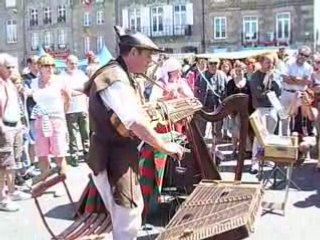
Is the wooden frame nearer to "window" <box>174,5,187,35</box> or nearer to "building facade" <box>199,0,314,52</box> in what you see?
"building facade" <box>199,0,314,52</box>

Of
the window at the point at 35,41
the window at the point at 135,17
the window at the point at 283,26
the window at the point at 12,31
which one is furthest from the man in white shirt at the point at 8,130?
the window at the point at 12,31

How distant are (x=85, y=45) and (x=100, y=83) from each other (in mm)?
45481

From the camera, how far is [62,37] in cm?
4978

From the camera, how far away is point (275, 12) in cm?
4184

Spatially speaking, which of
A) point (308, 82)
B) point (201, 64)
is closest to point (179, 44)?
point (201, 64)

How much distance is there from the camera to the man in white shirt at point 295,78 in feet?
29.3

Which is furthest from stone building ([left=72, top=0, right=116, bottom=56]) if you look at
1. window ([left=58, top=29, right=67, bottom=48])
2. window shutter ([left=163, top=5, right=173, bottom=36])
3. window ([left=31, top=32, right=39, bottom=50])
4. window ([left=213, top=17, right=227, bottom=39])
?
window ([left=213, top=17, right=227, bottom=39])

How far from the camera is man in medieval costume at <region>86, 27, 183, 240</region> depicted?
3.53 m

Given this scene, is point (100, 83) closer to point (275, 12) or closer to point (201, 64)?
point (201, 64)

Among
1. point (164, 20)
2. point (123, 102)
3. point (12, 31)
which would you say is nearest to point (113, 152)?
point (123, 102)

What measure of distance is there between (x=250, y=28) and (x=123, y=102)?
39.8 meters

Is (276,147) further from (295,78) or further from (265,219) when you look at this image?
(295,78)

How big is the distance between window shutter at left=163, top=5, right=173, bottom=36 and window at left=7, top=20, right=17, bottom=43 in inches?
550

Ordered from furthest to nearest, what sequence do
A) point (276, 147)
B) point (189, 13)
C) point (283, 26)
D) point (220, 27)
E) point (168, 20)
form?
point (168, 20)
point (189, 13)
point (220, 27)
point (283, 26)
point (276, 147)
